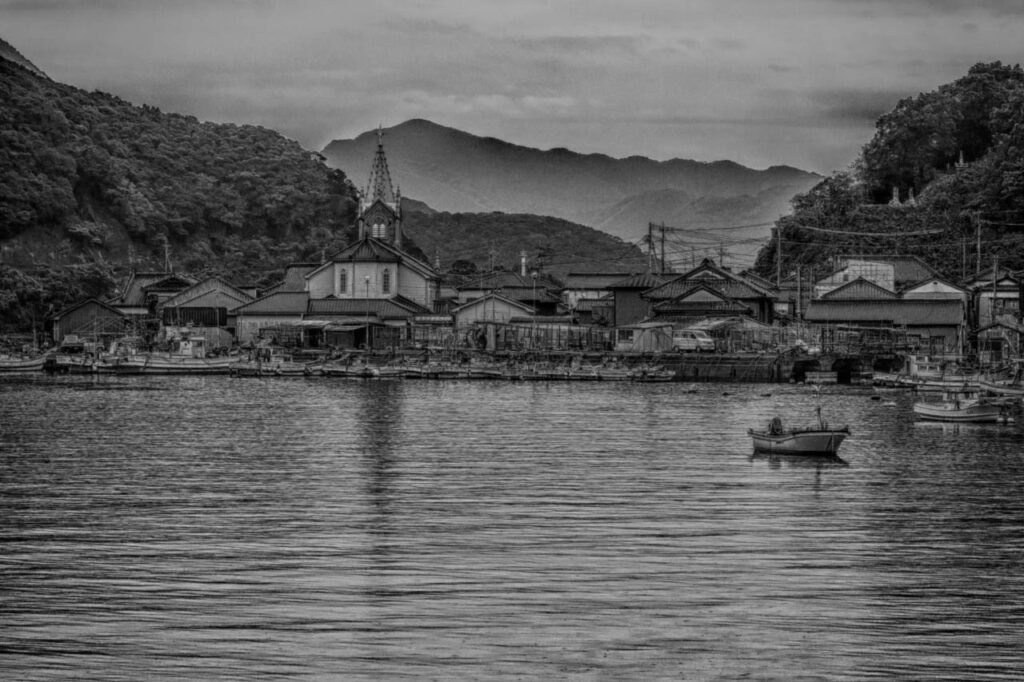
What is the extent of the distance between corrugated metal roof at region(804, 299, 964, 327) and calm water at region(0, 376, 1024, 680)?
3560cm

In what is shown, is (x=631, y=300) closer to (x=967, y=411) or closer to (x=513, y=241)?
(x=967, y=411)

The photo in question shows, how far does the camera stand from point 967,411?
49969 mm

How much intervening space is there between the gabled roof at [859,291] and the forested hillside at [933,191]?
10.1 meters

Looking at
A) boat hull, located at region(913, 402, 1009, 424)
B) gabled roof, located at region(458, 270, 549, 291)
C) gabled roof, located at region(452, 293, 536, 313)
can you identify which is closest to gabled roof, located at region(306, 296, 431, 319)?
gabled roof, located at region(452, 293, 536, 313)

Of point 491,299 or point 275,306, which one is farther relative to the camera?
point 275,306

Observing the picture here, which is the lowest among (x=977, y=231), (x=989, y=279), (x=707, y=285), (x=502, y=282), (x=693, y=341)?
(x=693, y=341)

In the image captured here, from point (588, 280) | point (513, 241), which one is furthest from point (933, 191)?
point (513, 241)

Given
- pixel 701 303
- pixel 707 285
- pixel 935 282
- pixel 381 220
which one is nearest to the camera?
pixel 935 282

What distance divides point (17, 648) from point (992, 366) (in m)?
56.5

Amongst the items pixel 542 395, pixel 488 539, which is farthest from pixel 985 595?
pixel 542 395

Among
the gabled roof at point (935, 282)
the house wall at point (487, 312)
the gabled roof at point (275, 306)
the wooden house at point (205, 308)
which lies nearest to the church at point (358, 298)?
the gabled roof at point (275, 306)

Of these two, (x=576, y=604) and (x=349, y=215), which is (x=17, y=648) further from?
(x=349, y=215)

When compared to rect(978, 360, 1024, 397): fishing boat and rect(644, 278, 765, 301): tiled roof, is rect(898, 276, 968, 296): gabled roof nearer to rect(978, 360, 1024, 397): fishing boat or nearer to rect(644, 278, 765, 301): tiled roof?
rect(644, 278, 765, 301): tiled roof

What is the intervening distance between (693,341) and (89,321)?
3839 centimetres
